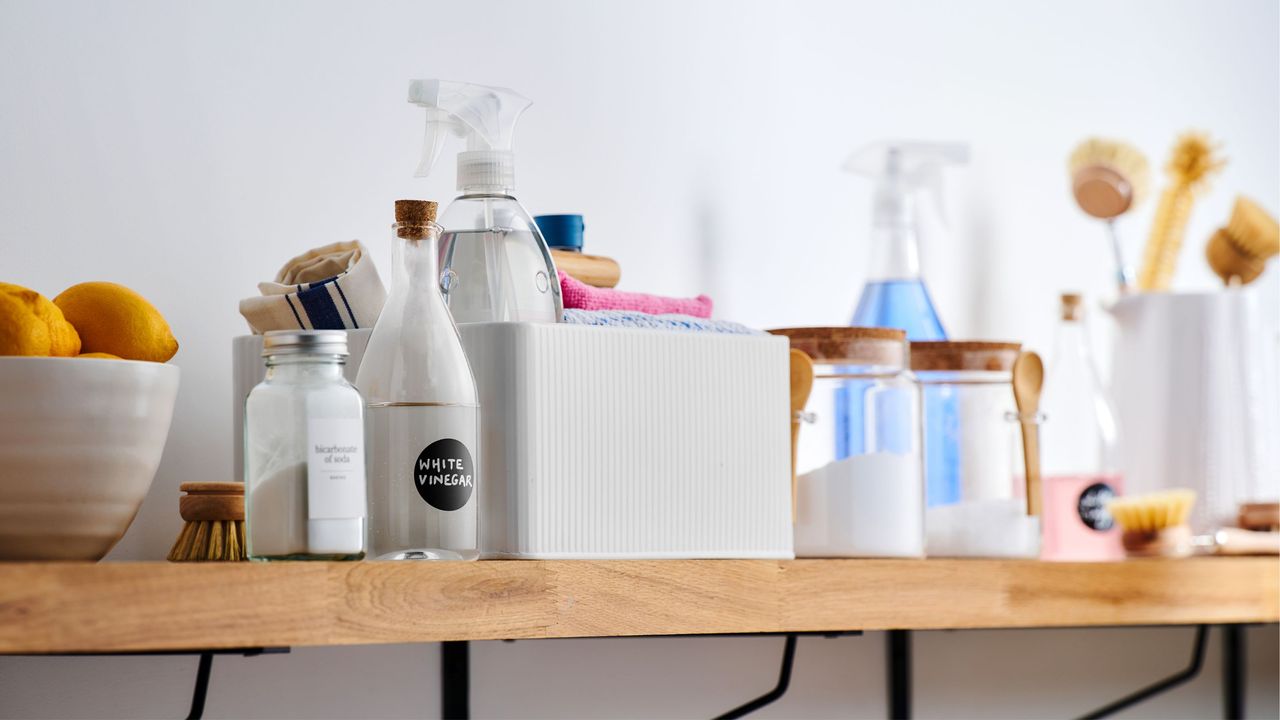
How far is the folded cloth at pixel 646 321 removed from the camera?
0.65m

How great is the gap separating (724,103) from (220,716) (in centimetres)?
52

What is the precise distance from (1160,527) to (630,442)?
423mm

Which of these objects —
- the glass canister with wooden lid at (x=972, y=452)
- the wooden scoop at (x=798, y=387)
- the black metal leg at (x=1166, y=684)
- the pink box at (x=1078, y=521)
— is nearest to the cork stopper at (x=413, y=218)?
the wooden scoop at (x=798, y=387)

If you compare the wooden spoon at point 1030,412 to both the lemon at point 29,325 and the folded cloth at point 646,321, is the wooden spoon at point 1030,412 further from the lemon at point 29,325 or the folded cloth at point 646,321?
the lemon at point 29,325

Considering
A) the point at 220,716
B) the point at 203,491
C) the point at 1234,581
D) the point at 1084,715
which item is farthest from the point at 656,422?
the point at 1084,715

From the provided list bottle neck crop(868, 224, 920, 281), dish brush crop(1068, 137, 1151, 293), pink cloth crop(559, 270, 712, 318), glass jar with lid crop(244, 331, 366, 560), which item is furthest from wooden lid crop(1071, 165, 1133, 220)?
glass jar with lid crop(244, 331, 366, 560)

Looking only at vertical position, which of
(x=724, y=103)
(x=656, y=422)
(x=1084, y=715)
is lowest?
(x=1084, y=715)

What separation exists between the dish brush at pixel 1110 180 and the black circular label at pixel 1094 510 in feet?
0.64

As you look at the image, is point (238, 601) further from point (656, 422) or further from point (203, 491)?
point (656, 422)

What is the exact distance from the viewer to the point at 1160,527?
2.88 ft

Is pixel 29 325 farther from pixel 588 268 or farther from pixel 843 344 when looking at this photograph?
pixel 843 344

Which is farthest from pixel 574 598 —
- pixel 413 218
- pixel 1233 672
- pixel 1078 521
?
pixel 1233 672

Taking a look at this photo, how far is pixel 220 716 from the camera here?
2.45ft

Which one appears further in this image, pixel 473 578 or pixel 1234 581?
pixel 1234 581
